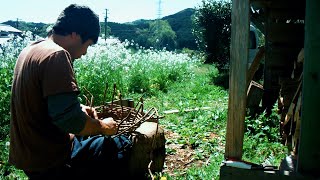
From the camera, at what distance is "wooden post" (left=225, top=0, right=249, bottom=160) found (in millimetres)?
2873

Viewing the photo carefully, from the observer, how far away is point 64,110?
2551 mm

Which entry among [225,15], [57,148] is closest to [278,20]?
[57,148]

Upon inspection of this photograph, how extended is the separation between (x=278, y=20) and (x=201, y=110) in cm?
261

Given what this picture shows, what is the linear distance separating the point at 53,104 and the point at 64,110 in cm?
9

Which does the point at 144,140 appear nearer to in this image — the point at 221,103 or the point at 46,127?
the point at 46,127

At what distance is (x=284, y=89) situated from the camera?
532 centimetres

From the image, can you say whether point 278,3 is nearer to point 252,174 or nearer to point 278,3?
point 278,3

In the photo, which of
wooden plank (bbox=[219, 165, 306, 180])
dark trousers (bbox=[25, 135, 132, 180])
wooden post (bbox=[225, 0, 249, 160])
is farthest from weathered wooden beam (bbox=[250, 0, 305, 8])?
wooden plank (bbox=[219, 165, 306, 180])

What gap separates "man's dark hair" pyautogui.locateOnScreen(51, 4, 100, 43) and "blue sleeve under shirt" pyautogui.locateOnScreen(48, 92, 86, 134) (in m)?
0.55

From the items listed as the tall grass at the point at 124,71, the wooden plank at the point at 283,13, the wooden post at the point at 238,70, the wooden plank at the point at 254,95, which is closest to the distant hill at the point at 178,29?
the tall grass at the point at 124,71

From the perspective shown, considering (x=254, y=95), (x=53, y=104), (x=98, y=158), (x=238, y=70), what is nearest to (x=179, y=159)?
(x=98, y=158)

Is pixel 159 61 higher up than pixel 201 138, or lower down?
higher up

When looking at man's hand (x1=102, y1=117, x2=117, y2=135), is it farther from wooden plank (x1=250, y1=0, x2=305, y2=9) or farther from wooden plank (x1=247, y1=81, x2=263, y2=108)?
wooden plank (x1=247, y1=81, x2=263, y2=108)

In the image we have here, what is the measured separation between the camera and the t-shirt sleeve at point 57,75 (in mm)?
2539
